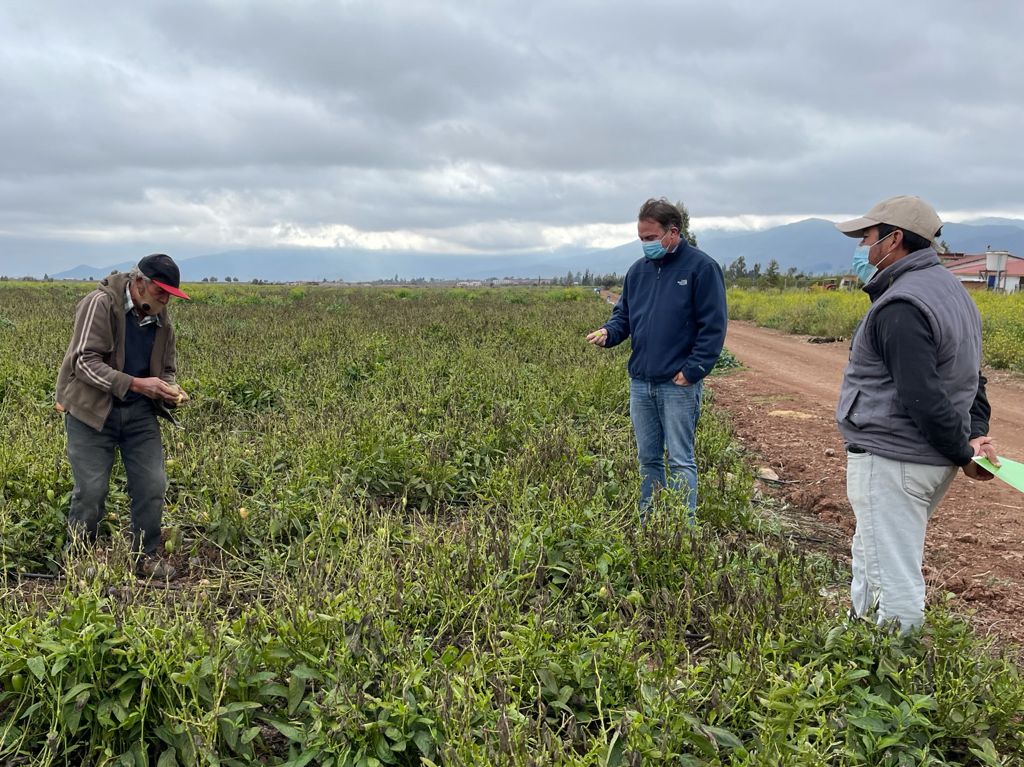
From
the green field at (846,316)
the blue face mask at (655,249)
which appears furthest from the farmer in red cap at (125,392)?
the green field at (846,316)

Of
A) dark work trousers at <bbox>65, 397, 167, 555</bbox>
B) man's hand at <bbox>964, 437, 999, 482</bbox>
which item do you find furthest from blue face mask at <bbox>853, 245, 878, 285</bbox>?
dark work trousers at <bbox>65, 397, 167, 555</bbox>

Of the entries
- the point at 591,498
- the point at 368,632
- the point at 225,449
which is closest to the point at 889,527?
the point at 591,498

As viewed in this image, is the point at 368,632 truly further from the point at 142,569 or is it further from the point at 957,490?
the point at 957,490

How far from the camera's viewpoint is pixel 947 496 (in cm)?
527

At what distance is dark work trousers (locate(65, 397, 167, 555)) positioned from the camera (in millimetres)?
3666

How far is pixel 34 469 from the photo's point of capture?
4242 millimetres

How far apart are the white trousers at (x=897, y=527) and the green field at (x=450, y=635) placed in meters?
0.14

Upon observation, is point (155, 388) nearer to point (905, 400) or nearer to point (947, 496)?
point (905, 400)

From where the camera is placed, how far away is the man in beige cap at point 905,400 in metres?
2.42

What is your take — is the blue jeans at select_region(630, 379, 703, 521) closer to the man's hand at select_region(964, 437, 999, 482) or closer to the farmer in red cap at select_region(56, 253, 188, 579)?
the man's hand at select_region(964, 437, 999, 482)

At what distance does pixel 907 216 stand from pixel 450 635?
7.95 feet

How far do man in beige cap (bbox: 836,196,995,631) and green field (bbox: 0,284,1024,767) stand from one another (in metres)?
0.30

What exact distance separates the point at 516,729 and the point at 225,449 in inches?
140

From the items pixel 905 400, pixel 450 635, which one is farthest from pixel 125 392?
pixel 905 400
